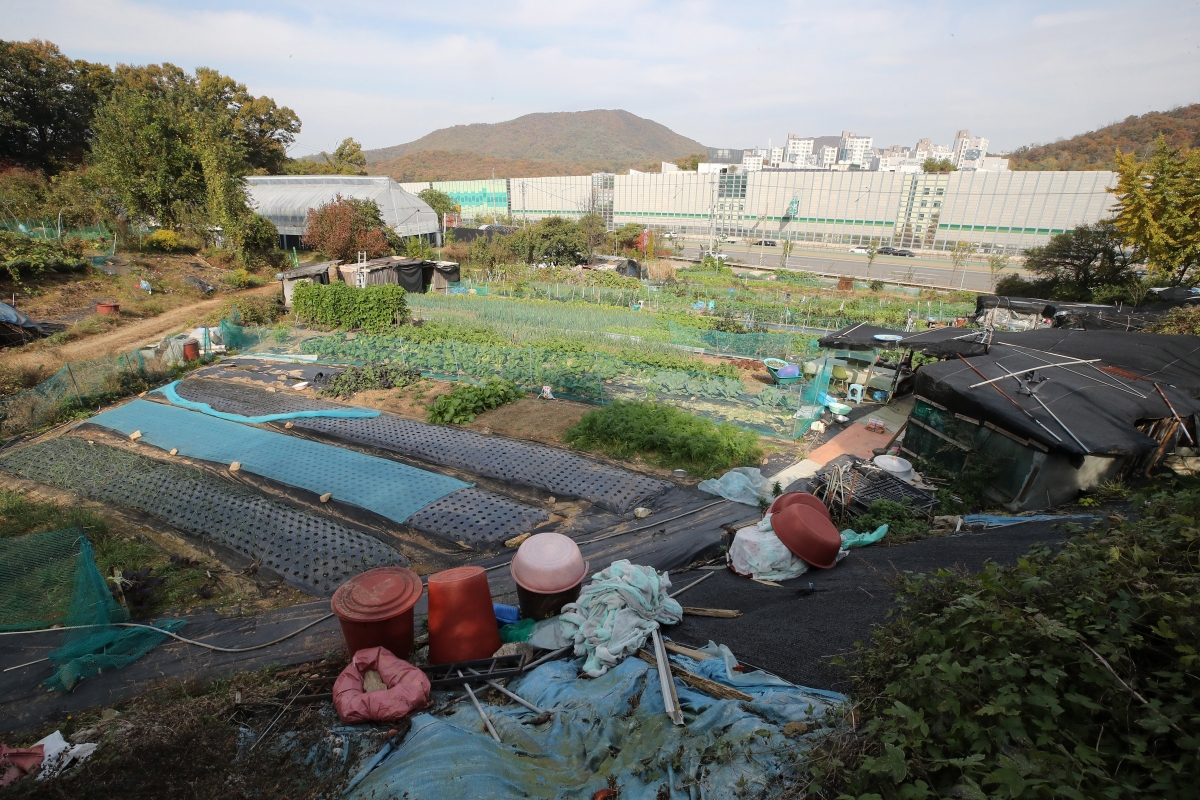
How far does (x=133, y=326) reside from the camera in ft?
53.0

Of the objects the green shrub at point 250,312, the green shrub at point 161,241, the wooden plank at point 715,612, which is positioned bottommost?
the green shrub at point 250,312

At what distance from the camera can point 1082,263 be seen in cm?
2303

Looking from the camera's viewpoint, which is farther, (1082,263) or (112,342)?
(1082,263)

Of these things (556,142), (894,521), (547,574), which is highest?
(556,142)

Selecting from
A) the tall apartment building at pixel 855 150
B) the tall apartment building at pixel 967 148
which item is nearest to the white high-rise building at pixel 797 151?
the tall apartment building at pixel 855 150

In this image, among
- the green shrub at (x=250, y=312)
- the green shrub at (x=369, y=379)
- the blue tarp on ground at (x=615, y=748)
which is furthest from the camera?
the green shrub at (x=250, y=312)

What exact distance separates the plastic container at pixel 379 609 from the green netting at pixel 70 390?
10081mm

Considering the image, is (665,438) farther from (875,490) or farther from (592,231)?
(592,231)

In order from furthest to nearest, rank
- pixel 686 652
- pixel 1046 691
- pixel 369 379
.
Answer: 1. pixel 369 379
2. pixel 686 652
3. pixel 1046 691

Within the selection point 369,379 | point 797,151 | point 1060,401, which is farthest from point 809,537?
point 797,151

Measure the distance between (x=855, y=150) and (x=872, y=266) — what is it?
5129 inches

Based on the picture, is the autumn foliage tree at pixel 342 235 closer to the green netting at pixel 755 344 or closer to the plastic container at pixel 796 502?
the green netting at pixel 755 344

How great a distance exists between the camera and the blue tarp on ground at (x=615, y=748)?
103 inches

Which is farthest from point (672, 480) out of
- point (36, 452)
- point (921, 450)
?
point (36, 452)
